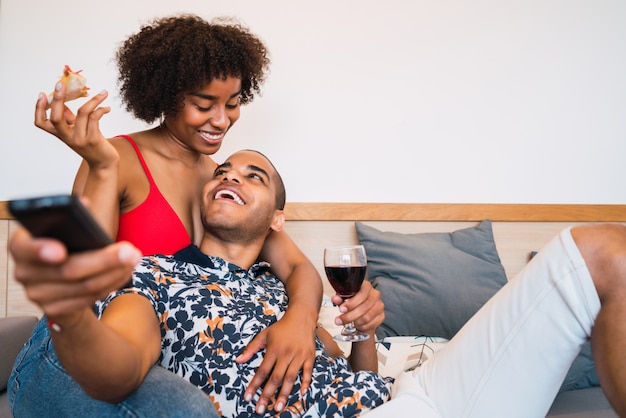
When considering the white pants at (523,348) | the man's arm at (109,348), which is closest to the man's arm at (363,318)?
the white pants at (523,348)

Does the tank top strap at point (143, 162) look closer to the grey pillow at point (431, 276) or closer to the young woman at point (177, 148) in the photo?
the young woman at point (177, 148)

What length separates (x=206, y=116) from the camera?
165 centimetres

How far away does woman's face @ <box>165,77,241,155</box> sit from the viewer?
164 centimetres

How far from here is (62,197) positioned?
21.2 inches

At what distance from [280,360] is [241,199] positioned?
52cm

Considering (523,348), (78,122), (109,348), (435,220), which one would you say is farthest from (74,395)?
(435,220)

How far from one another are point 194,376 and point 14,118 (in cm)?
153

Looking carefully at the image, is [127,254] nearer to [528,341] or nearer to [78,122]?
[78,122]

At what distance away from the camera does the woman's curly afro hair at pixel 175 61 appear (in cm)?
164

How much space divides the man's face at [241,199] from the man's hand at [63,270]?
88cm

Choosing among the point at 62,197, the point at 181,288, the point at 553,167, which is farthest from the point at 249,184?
the point at 553,167

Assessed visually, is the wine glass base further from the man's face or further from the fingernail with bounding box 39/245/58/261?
the fingernail with bounding box 39/245/58/261

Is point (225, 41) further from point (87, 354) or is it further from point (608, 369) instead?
point (608, 369)

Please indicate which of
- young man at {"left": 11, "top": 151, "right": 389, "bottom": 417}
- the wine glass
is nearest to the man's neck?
young man at {"left": 11, "top": 151, "right": 389, "bottom": 417}
